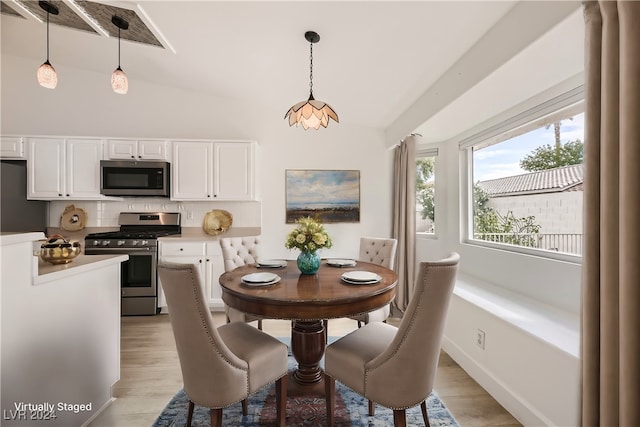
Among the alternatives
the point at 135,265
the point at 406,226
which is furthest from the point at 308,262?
the point at 135,265

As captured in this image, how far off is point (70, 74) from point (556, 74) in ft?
18.1

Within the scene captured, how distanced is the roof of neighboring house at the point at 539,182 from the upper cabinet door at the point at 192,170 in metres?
3.32

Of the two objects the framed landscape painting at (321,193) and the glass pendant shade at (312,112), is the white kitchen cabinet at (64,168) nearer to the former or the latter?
the framed landscape painting at (321,193)

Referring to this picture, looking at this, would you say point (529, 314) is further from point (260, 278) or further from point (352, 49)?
point (352, 49)

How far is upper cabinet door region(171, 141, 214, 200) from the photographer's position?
378 cm

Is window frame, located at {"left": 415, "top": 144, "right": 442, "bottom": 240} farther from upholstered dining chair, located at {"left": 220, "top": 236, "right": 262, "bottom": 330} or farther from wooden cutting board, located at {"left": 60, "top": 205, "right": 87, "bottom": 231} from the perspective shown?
wooden cutting board, located at {"left": 60, "top": 205, "right": 87, "bottom": 231}

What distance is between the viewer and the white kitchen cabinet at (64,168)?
3623 mm

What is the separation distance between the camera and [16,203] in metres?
3.54

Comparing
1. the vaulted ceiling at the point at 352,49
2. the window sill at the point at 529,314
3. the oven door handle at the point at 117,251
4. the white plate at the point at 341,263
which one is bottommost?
the window sill at the point at 529,314

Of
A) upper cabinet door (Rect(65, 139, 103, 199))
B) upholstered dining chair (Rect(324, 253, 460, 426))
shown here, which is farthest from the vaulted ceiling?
upholstered dining chair (Rect(324, 253, 460, 426))

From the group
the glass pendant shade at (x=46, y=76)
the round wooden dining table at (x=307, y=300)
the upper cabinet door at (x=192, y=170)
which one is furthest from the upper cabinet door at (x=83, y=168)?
the round wooden dining table at (x=307, y=300)

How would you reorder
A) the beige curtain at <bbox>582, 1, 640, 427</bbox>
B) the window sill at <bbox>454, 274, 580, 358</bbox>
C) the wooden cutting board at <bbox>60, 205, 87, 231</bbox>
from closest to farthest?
the beige curtain at <bbox>582, 1, 640, 427</bbox> < the window sill at <bbox>454, 274, 580, 358</bbox> < the wooden cutting board at <bbox>60, 205, 87, 231</bbox>

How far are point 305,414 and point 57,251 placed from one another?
1.70 metres

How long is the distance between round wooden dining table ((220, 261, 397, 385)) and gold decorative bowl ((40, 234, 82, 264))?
0.83 metres
